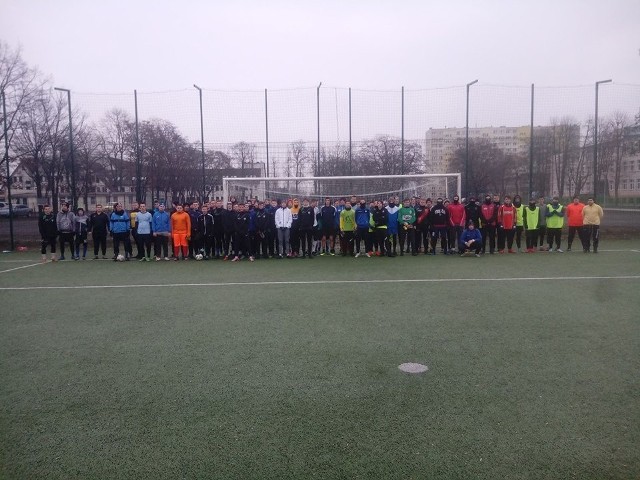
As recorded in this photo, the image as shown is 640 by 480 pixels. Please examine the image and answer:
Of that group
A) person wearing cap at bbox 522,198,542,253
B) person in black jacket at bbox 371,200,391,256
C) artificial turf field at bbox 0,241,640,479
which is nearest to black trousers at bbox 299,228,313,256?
person in black jacket at bbox 371,200,391,256

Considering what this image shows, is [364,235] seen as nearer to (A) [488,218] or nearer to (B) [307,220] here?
(B) [307,220]

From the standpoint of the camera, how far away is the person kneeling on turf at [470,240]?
14.6 m

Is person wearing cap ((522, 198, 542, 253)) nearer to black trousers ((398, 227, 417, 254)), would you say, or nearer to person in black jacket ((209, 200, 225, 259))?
black trousers ((398, 227, 417, 254))

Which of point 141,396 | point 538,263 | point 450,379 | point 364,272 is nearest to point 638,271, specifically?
point 538,263

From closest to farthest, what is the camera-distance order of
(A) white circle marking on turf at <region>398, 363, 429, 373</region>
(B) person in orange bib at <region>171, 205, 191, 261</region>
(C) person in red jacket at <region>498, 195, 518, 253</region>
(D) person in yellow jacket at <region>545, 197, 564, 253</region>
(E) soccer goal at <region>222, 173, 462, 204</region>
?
(A) white circle marking on turf at <region>398, 363, 429, 373</region> → (B) person in orange bib at <region>171, 205, 191, 261</region> → (C) person in red jacket at <region>498, 195, 518, 253</region> → (D) person in yellow jacket at <region>545, 197, 564, 253</region> → (E) soccer goal at <region>222, 173, 462, 204</region>

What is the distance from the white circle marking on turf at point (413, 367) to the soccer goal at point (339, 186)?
13011 millimetres

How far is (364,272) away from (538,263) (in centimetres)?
478

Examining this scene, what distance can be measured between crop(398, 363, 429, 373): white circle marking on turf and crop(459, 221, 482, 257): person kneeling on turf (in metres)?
10.3

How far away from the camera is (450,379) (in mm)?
4527

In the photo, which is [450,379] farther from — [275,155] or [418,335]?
[275,155]

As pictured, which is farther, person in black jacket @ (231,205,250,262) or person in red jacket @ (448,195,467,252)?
person in red jacket @ (448,195,467,252)

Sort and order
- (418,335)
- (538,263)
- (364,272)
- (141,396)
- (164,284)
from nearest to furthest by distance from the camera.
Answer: (141,396) → (418,335) → (164,284) → (364,272) → (538,263)

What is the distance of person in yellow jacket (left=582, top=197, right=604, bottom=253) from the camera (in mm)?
14906

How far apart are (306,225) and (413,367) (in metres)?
10.2
